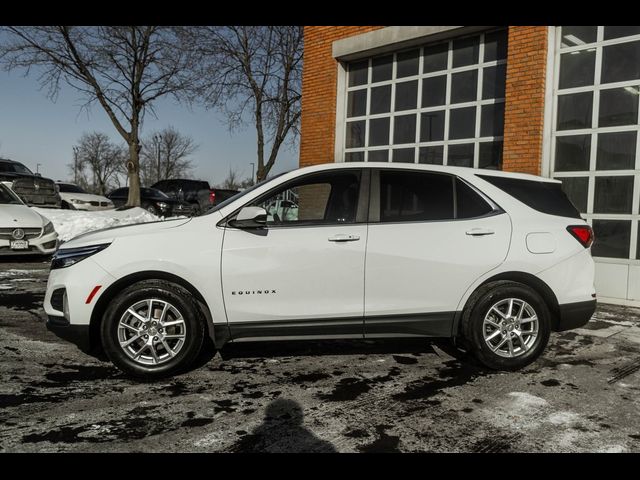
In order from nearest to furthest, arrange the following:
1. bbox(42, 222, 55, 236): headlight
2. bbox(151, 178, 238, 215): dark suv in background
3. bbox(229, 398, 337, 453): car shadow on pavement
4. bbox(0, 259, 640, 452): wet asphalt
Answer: bbox(229, 398, 337, 453): car shadow on pavement, bbox(0, 259, 640, 452): wet asphalt, bbox(42, 222, 55, 236): headlight, bbox(151, 178, 238, 215): dark suv in background

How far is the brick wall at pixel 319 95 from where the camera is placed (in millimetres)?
11218

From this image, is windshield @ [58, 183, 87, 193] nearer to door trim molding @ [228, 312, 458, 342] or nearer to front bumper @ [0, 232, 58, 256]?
front bumper @ [0, 232, 58, 256]

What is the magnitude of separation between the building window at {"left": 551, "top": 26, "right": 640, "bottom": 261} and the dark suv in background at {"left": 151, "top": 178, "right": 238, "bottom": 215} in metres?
15.8

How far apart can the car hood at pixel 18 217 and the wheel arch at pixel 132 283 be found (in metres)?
7.34

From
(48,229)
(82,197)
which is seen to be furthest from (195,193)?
(48,229)

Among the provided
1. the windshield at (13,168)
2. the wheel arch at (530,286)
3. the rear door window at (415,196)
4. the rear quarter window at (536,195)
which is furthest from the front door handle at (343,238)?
the windshield at (13,168)

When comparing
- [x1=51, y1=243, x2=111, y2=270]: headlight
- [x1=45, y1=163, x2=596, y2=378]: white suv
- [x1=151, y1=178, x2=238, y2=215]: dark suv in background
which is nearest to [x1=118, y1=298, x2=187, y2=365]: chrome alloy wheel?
[x1=45, y1=163, x2=596, y2=378]: white suv

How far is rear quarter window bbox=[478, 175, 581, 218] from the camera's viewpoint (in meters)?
4.55

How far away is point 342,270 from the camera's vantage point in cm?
414

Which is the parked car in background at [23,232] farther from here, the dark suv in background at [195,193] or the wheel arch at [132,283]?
the dark suv in background at [195,193]

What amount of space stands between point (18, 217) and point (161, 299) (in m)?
7.89

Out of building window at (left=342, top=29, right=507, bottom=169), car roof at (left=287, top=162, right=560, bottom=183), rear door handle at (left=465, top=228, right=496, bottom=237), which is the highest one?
building window at (left=342, top=29, right=507, bottom=169)
